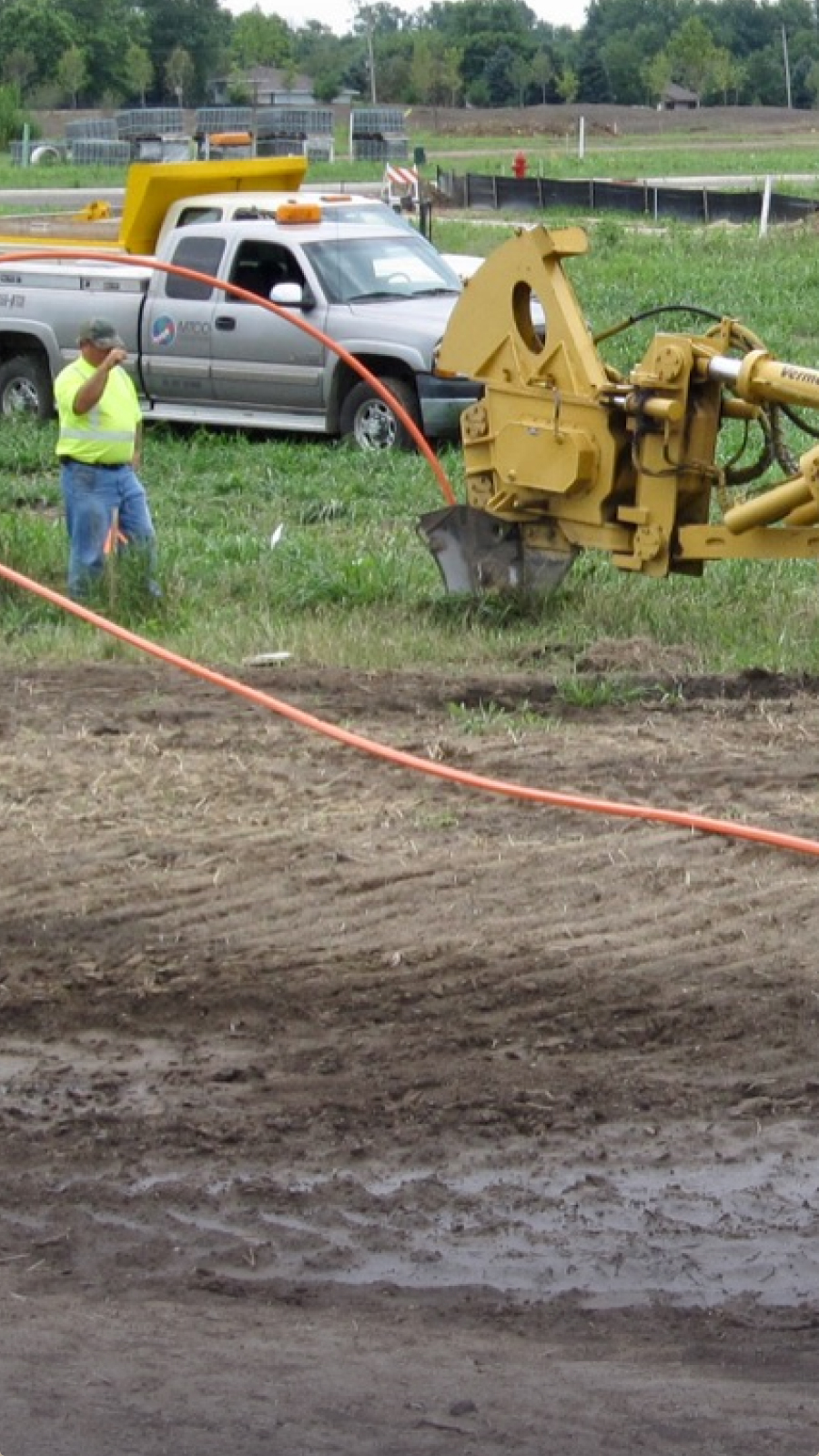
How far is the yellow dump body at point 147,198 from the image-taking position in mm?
19078

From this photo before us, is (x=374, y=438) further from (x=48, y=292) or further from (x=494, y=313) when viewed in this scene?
(x=494, y=313)

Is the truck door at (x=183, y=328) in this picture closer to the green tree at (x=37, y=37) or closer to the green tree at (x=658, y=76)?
the green tree at (x=37, y=37)

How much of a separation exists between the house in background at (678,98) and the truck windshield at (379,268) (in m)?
84.5

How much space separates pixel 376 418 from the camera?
56.7ft

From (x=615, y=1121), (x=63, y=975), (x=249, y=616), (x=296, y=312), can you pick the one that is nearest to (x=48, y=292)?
(x=296, y=312)

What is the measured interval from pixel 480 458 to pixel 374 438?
6.03m

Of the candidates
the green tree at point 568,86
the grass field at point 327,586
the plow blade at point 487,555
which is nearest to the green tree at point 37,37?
the green tree at point 568,86

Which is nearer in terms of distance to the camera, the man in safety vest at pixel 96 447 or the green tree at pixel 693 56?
the man in safety vest at pixel 96 447

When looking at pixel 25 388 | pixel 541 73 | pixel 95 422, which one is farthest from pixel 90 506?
pixel 541 73

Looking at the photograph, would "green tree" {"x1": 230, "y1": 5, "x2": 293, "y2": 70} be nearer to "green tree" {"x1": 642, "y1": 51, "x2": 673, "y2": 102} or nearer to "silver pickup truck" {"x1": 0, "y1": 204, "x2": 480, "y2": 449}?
"green tree" {"x1": 642, "y1": 51, "x2": 673, "y2": 102}

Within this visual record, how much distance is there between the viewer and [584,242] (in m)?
11.0

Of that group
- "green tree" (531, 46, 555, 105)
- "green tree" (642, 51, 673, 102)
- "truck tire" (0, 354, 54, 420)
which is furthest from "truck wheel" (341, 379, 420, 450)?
"green tree" (531, 46, 555, 105)

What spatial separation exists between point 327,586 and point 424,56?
85.9 m

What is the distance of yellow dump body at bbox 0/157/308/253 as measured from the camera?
1908 cm
